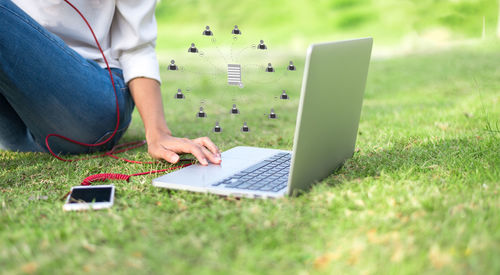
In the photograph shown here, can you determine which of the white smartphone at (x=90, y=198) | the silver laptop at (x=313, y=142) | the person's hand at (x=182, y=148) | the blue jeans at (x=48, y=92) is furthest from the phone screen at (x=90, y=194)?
the blue jeans at (x=48, y=92)

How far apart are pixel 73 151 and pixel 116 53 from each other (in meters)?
0.62

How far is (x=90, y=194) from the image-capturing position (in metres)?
1.68

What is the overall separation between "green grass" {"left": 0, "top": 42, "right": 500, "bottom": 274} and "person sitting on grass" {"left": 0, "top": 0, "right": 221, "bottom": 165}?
0.64 ft

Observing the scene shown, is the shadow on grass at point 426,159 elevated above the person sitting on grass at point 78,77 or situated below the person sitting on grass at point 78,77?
below

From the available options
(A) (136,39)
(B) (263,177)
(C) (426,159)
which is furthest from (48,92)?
(C) (426,159)

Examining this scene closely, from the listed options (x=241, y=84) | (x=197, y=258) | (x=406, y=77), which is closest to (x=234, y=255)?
(x=197, y=258)

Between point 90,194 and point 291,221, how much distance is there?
757mm

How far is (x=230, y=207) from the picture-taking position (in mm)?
1562

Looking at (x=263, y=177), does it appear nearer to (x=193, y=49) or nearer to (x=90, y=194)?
(x=90, y=194)

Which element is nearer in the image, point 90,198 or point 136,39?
point 90,198

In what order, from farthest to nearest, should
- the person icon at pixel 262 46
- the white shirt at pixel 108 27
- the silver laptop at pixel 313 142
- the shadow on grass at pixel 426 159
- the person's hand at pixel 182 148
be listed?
the white shirt at pixel 108 27
the person icon at pixel 262 46
the person's hand at pixel 182 148
the shadow on grass at pixel 426 159
the silver laptop at pixel 313 142

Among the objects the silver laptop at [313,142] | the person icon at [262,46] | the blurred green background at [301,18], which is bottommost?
the blurred green background at [301,18]

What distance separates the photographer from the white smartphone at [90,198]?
5.16 feet

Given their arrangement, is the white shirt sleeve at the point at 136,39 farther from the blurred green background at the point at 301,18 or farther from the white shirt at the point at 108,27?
the blurred green background at the point at 301,18
